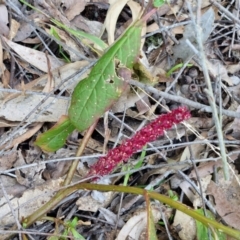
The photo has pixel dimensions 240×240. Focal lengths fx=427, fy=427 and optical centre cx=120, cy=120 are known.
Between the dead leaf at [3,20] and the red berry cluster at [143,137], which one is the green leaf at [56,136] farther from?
the dead leaf at [3,20]

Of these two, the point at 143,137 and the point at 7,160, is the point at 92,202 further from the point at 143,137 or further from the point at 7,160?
the point at 143,137

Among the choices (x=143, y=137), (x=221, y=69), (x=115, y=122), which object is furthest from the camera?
(x=221, y=69)

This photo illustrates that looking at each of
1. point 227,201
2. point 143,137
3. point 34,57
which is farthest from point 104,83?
point 227,201

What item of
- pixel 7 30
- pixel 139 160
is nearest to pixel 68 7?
pixel 7 30

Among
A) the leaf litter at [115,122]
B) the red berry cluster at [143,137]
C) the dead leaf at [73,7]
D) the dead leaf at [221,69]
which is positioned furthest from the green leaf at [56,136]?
the dead leaf at [221,69]

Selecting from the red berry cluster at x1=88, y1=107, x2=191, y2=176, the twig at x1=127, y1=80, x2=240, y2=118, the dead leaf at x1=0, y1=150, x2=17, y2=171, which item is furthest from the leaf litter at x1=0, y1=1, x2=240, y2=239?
the red berry cluster at x1=88, y1=107, x2=191, y2=176

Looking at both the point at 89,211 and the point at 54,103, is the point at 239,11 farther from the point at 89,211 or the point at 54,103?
the point at 89,211
